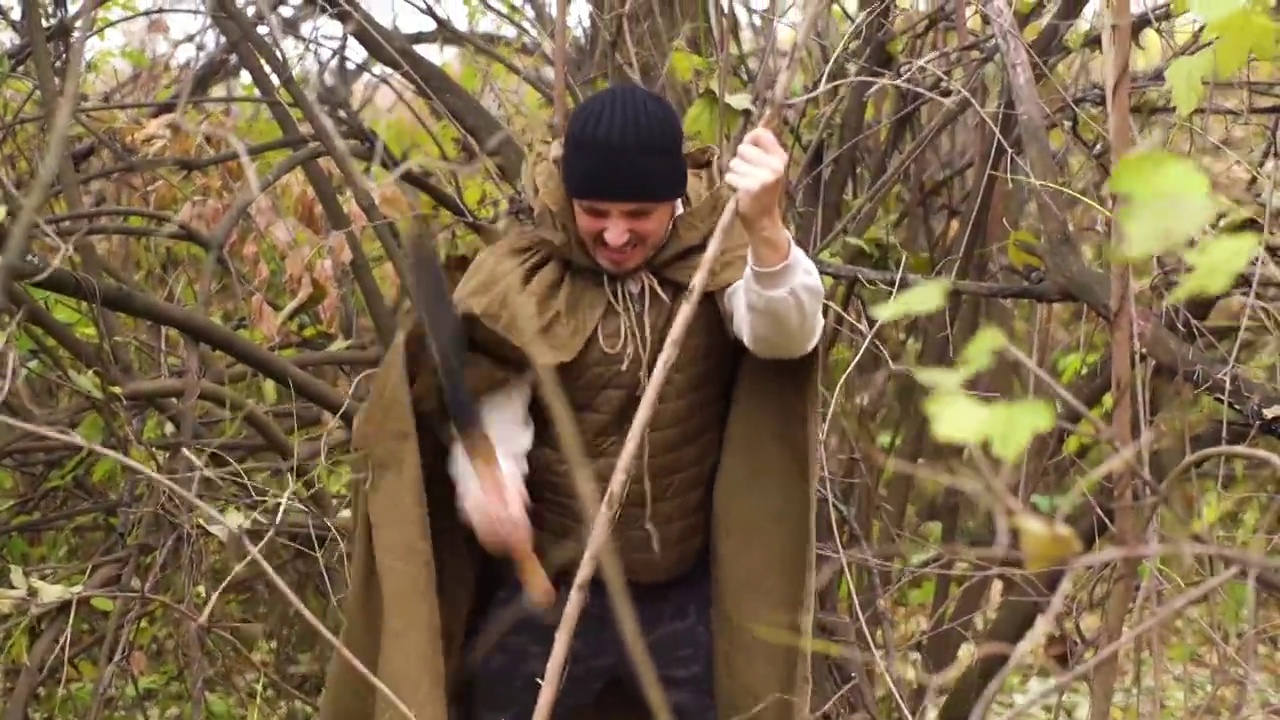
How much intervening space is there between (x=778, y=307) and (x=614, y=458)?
30 cm

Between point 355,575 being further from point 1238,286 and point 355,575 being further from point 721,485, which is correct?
point 1238,286

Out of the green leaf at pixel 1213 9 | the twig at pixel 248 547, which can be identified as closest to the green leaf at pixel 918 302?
the green leaf at pixel 1213 9

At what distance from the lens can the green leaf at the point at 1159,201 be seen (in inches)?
33.1

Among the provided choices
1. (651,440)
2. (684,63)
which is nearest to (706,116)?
(684,63)

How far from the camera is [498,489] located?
1553mm

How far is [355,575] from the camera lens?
177 cm

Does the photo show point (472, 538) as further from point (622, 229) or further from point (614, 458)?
point (622, 229)

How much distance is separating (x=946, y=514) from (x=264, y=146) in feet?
4.88

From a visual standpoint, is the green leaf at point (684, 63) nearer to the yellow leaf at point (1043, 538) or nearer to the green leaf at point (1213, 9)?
the green leaf at point (1213, 9)

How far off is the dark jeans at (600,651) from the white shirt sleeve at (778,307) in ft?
1.28

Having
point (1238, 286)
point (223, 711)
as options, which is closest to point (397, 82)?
point (223, 711)

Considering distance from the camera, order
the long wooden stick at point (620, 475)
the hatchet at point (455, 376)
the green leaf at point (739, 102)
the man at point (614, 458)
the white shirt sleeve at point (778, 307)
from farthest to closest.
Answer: the green leaf at point (739, 102) → the man at point (614, 458) → the white shirt sleeve at point (778, 307) → the hatchet at point (455, 376) → the long wooden stick at point (620, 475)

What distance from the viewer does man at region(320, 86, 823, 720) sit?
1.59m

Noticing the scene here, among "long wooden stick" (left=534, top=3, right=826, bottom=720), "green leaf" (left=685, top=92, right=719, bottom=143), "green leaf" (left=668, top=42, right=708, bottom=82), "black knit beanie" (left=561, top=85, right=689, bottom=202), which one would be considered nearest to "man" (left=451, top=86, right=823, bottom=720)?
"black knit beanie" (left=561, top=85, right=689, bottom=202)
